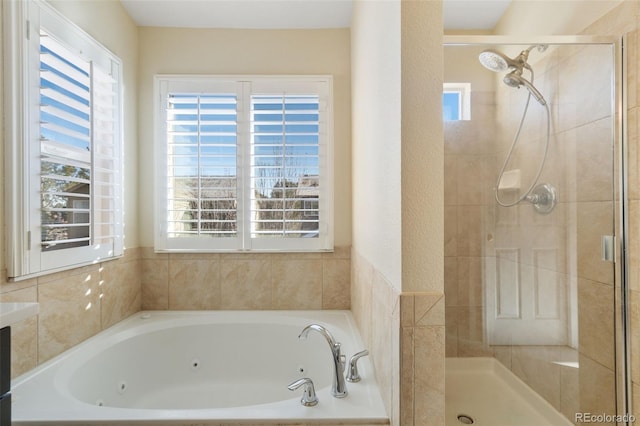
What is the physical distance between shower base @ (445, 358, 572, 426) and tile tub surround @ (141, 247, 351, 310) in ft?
Result: 3.20

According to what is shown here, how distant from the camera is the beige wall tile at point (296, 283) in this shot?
7.80 feet

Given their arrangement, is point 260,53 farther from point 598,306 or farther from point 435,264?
point 598,306

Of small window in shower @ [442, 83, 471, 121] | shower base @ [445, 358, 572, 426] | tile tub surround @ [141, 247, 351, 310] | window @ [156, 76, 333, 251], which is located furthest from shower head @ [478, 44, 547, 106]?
tile tub surround @ [141, 247, 351, 310]

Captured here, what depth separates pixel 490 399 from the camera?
159 cm

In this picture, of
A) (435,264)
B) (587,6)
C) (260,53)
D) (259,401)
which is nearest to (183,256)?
(259,401)

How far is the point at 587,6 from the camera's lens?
154cm

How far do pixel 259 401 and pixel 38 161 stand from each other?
1.63 meters

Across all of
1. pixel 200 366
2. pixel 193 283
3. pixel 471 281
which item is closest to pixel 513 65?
pixel 471 281

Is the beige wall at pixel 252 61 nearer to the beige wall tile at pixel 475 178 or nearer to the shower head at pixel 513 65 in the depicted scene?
the beige wall tile at pixel 475 178

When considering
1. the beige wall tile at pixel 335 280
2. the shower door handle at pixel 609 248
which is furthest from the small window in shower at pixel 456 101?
the beige wall tile at pixel 335 280

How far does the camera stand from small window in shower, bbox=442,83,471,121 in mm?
1521

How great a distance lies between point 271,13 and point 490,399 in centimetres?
249

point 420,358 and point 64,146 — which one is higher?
point 64,146

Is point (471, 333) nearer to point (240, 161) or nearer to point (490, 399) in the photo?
point (490, 399)
